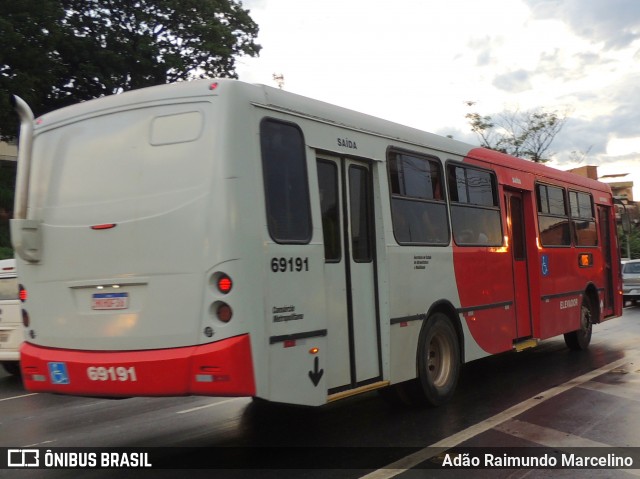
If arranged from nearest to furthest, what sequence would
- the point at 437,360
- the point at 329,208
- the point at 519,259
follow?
the point at 329,208 → the point at 437,360 → the point at 519,259

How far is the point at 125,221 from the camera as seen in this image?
17.2ft

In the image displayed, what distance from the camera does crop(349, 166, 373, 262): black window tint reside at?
6.35 meters

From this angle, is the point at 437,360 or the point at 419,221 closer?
the point at 419,221

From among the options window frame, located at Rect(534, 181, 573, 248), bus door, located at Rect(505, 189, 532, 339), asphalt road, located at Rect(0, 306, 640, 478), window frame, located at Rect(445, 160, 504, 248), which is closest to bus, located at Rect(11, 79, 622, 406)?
asphalt road, located at Rect(0, 306, 640, 478)

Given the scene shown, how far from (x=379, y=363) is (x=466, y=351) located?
1.90 meters

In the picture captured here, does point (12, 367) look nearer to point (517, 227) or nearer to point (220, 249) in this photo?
point (220, 249)

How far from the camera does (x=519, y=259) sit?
972cm

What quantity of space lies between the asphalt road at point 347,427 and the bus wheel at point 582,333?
210 cm

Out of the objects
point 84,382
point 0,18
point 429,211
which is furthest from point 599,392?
point 0,18

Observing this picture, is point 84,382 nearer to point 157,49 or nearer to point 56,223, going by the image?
point 56,223

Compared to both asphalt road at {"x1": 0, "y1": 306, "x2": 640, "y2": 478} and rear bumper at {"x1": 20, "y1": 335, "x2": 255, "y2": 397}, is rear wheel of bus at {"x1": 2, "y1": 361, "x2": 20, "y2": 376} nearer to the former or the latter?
asphalt road at {"x1": 0, "y1": 306, "x2": 640, "y2": 478}

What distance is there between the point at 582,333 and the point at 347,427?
6640mm

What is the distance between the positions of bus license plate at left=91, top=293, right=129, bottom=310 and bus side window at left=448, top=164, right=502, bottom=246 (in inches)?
168

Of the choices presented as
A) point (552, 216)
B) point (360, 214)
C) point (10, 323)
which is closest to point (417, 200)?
point (360, 214)
